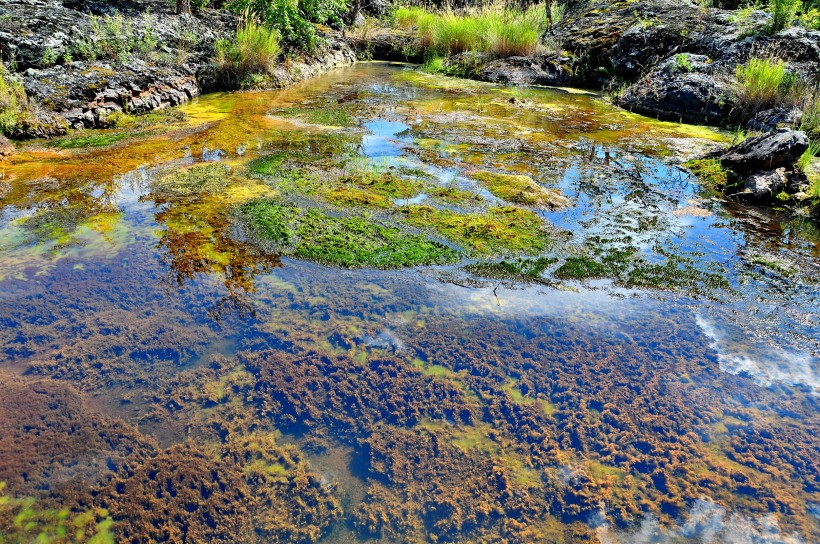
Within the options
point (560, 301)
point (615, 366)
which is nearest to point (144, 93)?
point (560, 301)

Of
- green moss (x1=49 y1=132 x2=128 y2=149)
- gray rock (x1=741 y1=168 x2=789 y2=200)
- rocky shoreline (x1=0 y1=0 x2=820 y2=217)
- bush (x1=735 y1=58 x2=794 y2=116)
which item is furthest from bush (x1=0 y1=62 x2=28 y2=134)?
bush (x1=735 y1=58 x2=794 y2=116)

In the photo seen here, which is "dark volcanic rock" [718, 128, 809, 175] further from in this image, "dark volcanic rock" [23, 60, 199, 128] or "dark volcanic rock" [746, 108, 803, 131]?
"dark volcanic rock" [23, 60, 199, 128]

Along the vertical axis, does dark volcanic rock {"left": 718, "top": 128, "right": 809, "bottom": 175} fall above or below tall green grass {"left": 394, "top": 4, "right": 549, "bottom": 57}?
below

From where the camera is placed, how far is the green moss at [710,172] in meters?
5.74

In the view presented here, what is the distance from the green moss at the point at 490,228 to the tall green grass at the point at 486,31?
31.4ft

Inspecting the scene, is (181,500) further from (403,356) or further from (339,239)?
(339,239)

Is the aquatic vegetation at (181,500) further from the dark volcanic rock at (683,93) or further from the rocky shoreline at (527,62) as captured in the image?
the dark volcanic rock at (683,93)

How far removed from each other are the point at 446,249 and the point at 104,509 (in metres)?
2.80

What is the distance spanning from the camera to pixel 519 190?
5.21 m

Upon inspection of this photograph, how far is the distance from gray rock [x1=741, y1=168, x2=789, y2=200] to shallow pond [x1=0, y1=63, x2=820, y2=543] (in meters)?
0.32

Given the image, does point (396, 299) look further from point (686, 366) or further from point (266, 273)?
point (686, 366)

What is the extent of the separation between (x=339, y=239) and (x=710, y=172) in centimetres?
460

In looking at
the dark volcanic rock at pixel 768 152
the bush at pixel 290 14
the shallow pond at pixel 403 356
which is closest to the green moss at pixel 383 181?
the shallow pond at pixel 403 356

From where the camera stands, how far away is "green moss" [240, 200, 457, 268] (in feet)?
13.0
